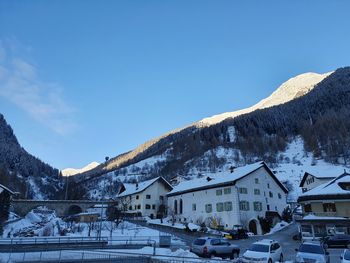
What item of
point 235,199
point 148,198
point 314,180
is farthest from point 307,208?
point 148,198

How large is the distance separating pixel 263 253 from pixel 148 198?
57.1m

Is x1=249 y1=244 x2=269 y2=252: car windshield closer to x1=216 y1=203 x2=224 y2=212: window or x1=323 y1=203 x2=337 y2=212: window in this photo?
x1=323 y1=203 x2=337 y2=212: window

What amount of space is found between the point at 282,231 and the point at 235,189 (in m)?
10.3

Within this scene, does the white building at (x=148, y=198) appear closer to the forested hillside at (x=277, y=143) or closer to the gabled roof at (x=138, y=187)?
the gabled roof at (x=138, y=187)

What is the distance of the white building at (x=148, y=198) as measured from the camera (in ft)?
254

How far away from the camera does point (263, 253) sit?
23.2 metres

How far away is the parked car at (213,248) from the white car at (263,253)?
4162 mm

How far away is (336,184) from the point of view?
47.9 meters

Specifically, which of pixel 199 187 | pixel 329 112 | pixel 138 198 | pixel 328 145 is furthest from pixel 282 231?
pixel 329 112

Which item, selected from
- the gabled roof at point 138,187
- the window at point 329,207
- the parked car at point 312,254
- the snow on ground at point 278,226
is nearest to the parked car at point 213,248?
the parked car at point 312,254

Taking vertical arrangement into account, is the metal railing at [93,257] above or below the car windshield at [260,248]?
below

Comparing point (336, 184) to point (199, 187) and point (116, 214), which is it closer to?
point (199, 187)

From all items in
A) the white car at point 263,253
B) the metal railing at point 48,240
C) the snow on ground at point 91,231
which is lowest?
the white car at point 263,253

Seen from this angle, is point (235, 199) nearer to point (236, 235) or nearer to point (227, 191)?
point (227, 191)
